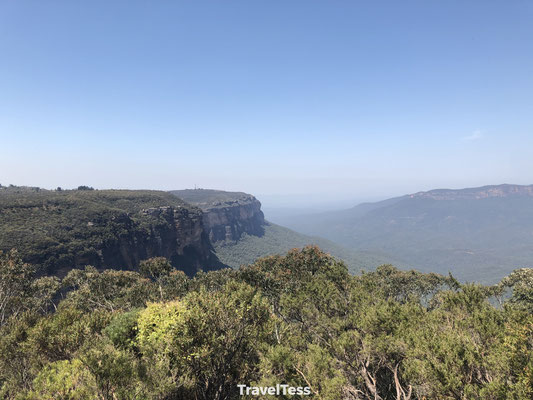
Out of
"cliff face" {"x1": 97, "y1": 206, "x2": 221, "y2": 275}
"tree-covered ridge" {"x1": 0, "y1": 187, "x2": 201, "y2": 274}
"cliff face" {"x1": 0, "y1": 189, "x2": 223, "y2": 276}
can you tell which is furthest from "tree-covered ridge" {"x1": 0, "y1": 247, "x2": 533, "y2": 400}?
"cliff face" {"x1": 97, "y1": 206, "x2": 221, "y2": 275}

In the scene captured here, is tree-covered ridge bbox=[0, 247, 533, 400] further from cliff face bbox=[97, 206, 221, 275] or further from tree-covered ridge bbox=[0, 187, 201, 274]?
cliff face bbox=[97, 206, 221, 275]

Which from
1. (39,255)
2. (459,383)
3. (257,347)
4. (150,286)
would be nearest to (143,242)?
(39,255)

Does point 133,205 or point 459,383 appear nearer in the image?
point 459,383

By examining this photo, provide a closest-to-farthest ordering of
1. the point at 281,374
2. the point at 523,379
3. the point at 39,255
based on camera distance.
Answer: the point at 523,379
the point at 281,374
the point at 39,255

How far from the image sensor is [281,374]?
1730cm

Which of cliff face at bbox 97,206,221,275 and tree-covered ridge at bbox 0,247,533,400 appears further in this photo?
cliff face at bbox 97,206,221,275

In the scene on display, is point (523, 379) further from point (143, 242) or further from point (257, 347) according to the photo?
A: point (143, 242)

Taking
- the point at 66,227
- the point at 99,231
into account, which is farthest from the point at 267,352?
the point at 99,231

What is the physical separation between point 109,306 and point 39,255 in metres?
50.7

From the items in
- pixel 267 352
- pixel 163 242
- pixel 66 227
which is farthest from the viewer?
pixel 163 242

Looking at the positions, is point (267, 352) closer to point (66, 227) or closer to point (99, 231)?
point (66, 227)

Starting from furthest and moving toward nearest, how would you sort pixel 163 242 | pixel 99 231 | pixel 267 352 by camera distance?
pixel 163 242
pixel 99 231
pixel 267 352

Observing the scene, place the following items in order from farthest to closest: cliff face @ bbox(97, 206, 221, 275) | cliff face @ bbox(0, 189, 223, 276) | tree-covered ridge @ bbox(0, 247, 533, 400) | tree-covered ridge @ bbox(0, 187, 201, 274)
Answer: cliff face @ bbox(97, 206, 221, 275) → cliff face @ bbox(0, 189, 223, 276) → tree-covered ridge @ bbox(0, 187, 201, 274) → tree-covered ridge @ bbox(0, 247, 533, 400)

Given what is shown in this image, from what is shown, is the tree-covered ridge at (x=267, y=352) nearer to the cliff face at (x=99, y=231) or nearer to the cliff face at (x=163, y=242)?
the cliff face at (x=99, y=231)
